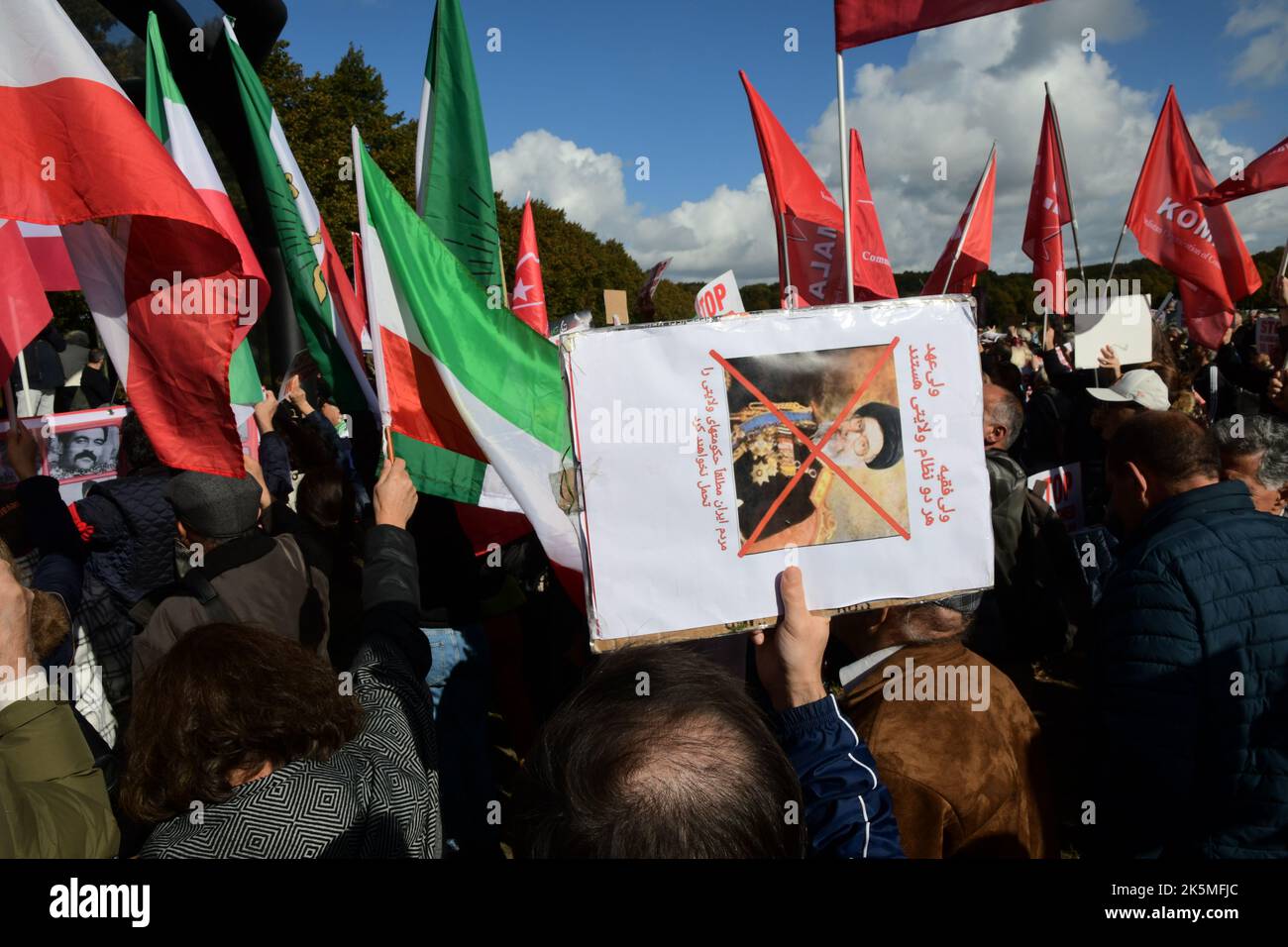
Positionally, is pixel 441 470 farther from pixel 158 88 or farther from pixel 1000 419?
pixel 1000 419

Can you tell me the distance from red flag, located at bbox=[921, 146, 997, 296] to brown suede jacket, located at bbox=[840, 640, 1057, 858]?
5.61 metres

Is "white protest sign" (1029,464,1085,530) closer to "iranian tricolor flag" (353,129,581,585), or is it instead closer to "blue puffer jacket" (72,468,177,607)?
"iranian tricolor flag" (353,129,581,585)

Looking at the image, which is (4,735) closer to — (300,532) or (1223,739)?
(300,532)

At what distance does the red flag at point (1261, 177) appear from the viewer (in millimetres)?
6020

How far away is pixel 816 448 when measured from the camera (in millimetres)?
1962

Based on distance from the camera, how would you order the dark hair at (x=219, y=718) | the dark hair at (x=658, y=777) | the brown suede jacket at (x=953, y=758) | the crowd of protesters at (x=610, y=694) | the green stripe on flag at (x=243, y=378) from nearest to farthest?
the dark hair at (x=658, y=777)
the crowd of protesters at (x=610, y=694)
the dark hair at (x=219, y=718)
the brown suede jacket at (x=953, y=758)
the green stripe on flag at (x=243, y=378)

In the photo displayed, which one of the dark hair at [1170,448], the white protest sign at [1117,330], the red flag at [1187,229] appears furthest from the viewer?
the red flag at [1187,229]

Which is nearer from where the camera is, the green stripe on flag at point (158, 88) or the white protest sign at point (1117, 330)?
the green stripe on flag at point (158, 88)

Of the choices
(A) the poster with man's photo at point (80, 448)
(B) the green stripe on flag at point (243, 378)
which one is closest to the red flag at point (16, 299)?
(B) the green stripe on flag at point (243, 378)

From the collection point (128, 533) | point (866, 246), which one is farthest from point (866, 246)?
point (128, 533)

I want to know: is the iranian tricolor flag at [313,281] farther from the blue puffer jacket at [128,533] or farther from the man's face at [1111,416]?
the man's face at [1111,416]

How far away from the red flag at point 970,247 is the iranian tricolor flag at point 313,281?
5252 mm

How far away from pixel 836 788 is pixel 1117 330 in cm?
579
